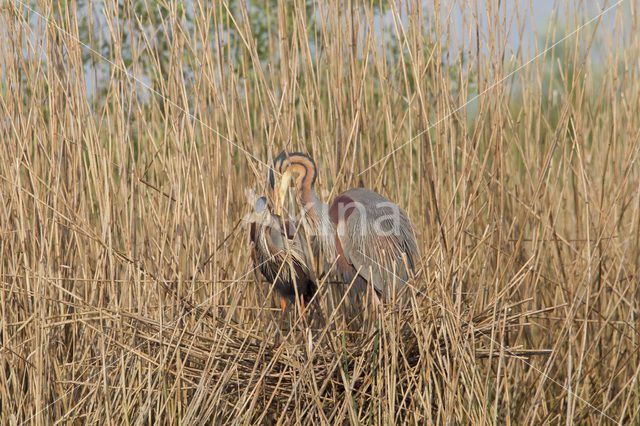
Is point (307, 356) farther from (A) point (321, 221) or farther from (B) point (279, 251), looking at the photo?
(A) point (321, 221)

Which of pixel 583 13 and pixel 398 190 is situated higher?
pixel 583 13

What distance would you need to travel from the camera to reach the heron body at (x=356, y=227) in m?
1.79

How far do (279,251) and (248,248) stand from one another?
149mm

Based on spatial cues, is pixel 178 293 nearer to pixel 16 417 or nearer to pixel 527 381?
pixel 16 417

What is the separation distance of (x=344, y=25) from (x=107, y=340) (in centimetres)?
113

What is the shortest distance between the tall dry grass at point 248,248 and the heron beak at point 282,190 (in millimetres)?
158

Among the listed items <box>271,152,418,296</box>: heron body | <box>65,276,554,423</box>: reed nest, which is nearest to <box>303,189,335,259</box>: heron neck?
<box>271,152,418,296</box>: heron body

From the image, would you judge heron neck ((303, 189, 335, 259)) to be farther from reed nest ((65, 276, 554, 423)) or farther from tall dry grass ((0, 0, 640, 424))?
reed nest ((65, 276, 554, 423))

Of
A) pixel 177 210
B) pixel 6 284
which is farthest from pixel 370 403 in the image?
pixel 6 284

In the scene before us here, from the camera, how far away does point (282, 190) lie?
1759 mm

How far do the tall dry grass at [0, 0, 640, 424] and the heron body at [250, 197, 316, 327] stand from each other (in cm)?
8

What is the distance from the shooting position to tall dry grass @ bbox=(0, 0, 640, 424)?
1646 millimetres

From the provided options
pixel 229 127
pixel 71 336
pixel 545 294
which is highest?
pixel 229 127

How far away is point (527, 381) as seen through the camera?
2.02 meters
